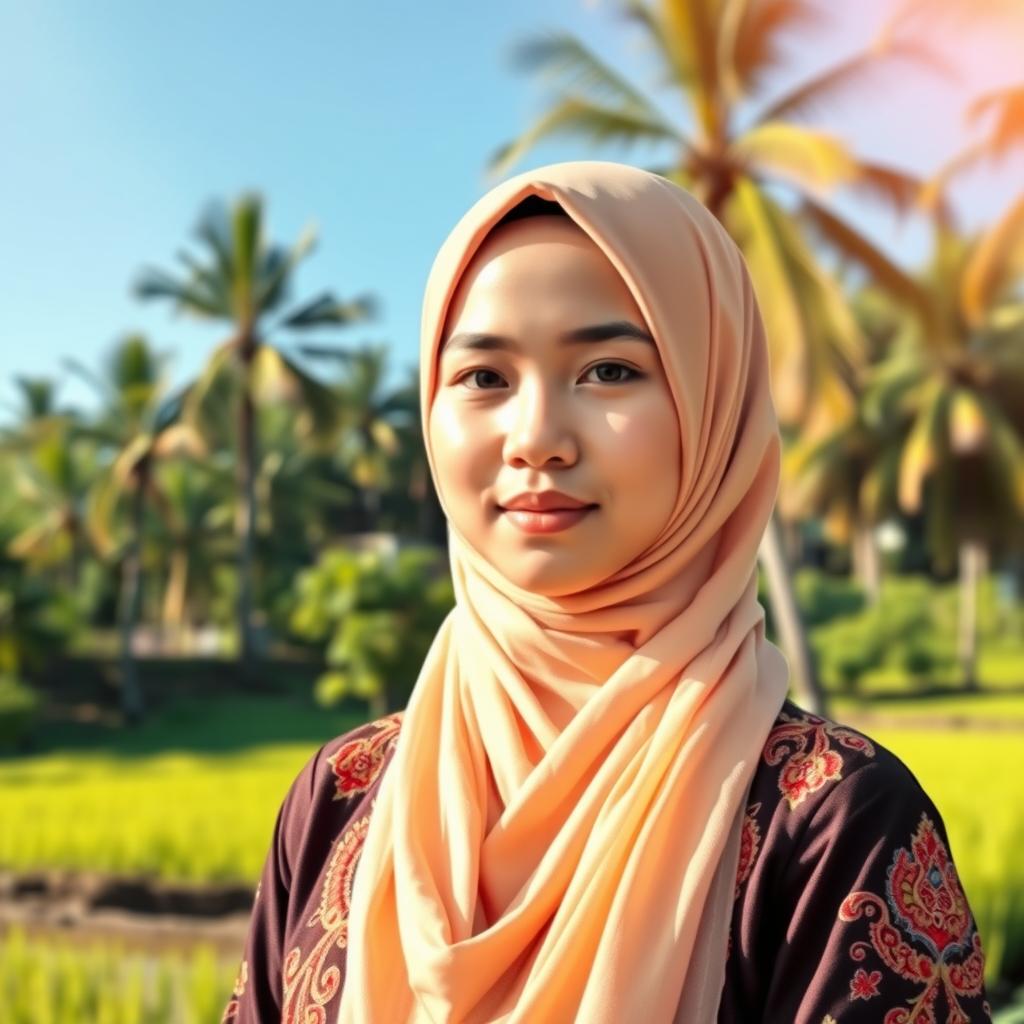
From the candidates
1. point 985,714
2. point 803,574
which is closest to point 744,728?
point 985,714

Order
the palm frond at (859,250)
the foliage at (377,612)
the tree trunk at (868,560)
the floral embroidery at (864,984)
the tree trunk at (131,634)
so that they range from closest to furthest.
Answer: the floral embroidery at (864,984), the palm frond at (859,250), the foliage at (377,612), the tree trunk at (131,634), the tree trunk at (868,560)

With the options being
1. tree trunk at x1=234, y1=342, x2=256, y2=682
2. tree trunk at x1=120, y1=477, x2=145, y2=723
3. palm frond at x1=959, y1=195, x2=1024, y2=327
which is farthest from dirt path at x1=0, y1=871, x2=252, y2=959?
tree trunk at x1=234, y1=342, x2=256, y2=682

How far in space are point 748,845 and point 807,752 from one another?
0.08 metres

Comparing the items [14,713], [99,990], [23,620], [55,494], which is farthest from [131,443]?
[99,990]

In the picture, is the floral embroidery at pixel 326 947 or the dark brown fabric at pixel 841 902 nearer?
the dark brown fabric at pixel 841 902

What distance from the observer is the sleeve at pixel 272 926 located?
1.01 metres

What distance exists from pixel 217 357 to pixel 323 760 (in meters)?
14.0

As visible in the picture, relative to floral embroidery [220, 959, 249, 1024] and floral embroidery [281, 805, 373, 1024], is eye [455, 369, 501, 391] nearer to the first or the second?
floral embroidery [281, 805, 373, 1024]

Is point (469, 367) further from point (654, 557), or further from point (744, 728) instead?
point (744, 728)

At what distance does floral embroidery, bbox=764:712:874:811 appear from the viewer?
32.1 inches

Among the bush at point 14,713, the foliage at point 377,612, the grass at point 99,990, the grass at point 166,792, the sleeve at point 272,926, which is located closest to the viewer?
the sleeve at point 272,926

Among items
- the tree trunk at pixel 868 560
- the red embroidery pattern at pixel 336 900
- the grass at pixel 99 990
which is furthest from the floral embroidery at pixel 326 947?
the tree trunk at pixel 868 560

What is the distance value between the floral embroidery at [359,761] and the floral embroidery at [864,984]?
463 millimetres

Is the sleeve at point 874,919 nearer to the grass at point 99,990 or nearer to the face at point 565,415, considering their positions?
the face at point 565,415
